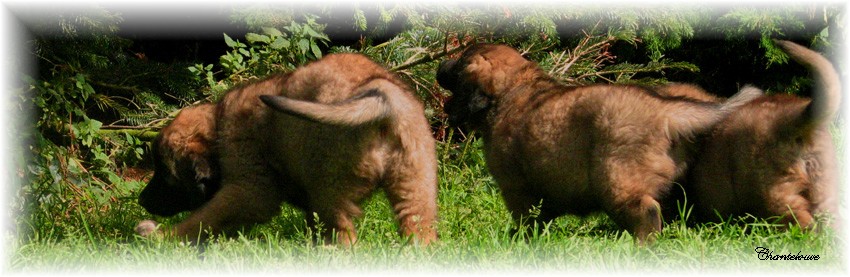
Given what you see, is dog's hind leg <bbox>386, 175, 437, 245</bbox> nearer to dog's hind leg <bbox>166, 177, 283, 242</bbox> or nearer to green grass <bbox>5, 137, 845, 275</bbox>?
green grass <bbox>5, 137, 845, 275</bbox>

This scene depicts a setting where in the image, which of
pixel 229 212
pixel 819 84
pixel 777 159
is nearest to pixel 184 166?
pixel 229 212

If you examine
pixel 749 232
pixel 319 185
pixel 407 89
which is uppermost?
pixel 407 89

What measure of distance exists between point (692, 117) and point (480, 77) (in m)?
1.33

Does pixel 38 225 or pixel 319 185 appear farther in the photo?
pixel 38 225

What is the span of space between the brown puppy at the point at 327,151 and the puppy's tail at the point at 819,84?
1730mm

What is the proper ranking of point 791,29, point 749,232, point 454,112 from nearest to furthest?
point 749,232 < point 454,112 < point 791,29

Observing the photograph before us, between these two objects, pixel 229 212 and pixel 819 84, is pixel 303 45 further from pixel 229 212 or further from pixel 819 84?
pixel 819 84

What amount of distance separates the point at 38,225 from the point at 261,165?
1.53m

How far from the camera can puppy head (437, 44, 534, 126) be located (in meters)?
5.95

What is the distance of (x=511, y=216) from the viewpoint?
5.66 metres

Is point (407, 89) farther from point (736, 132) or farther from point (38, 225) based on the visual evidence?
point (38, 225)

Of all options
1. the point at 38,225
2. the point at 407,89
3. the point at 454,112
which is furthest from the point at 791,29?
the point at 38,225

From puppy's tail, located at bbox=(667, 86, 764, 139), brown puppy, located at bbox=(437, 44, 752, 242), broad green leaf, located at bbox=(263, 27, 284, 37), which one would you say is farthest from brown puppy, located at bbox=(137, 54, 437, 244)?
broad green leaf, located at bbox=(263, 27, 284, 37)
